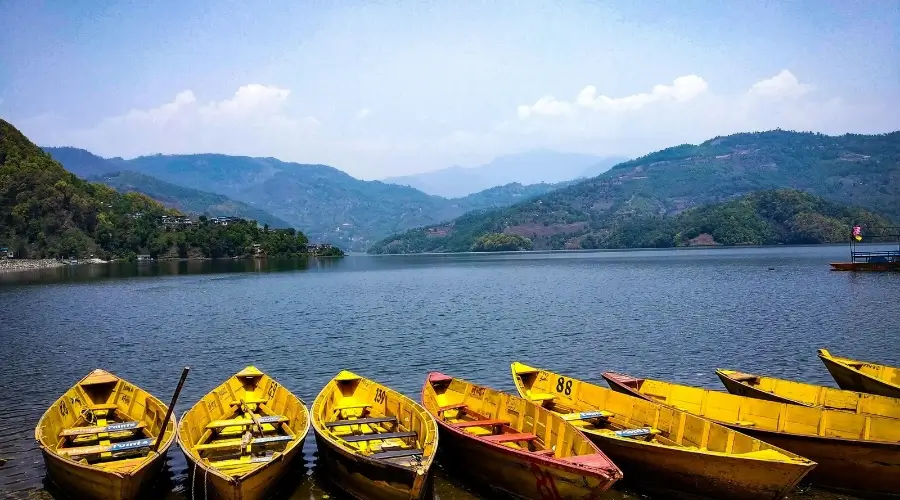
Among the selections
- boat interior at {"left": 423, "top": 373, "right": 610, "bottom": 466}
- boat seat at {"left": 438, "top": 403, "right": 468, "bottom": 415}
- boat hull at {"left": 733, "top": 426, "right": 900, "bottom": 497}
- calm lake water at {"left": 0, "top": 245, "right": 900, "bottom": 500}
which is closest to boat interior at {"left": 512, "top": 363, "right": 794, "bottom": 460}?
boat interior at {"left": 423, "top": 373, "right": 610, "bottom": 466}

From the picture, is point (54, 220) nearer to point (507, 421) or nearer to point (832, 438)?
point (507, 421)

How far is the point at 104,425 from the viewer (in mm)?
18250

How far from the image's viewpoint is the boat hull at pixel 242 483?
1278 cm

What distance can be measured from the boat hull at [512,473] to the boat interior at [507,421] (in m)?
0.33

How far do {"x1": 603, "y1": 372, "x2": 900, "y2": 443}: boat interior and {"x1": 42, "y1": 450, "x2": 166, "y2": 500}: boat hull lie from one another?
13.7 meters

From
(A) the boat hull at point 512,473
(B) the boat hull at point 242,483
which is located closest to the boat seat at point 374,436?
(A) the boat hull at point 512,473

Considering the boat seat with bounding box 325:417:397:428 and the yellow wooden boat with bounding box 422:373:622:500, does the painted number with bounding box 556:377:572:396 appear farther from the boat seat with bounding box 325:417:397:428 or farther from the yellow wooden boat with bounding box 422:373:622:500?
the boat seat with bounding box 325:417:397:428

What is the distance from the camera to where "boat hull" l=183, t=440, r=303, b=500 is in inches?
503

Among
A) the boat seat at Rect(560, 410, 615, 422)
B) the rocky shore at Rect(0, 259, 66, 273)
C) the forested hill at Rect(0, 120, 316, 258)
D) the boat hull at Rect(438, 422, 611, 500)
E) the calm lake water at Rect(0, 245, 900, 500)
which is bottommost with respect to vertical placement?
the calm lake water at Rect(0, 245, 900, 500)

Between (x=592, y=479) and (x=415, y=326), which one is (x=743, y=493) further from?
(x=415, y=326)

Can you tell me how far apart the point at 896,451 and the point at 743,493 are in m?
3.77

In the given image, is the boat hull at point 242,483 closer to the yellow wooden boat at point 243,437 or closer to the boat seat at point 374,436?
the yellow wooden boat at point 243,437

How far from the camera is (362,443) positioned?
16578mm

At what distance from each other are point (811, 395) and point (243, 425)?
17015mm
